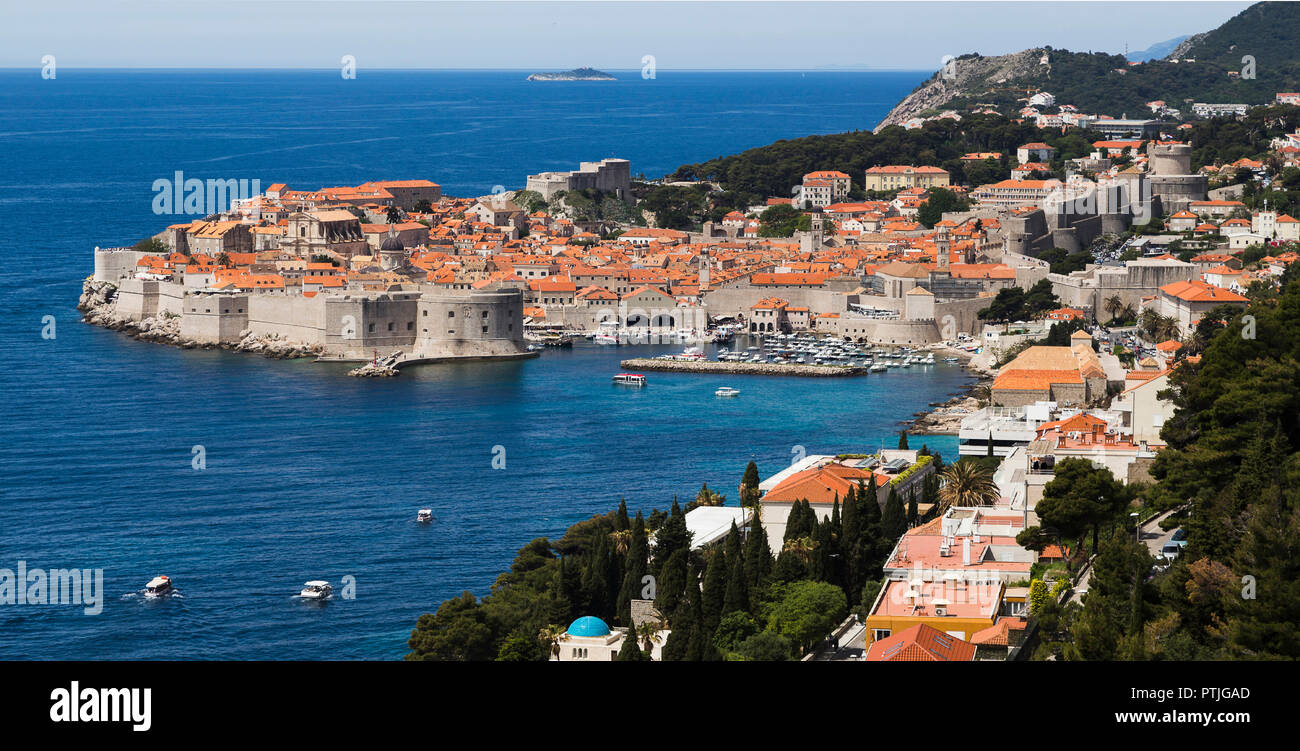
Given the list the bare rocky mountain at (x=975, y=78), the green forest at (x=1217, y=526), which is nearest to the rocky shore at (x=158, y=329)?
the green forest at (x=1217, y=526)

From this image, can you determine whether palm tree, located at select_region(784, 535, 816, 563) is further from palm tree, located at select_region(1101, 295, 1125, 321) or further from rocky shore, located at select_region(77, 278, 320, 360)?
rocky shore, located at select_region(77, 278, 320, 360)

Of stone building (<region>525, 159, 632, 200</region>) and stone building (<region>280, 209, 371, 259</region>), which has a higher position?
stone building (<region>525, 159, 632, 200</region>)

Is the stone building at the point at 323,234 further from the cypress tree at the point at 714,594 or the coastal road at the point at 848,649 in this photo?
the coastal road at the point at 848,649

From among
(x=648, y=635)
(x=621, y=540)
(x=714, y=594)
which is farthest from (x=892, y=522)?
(x=648, y=635)

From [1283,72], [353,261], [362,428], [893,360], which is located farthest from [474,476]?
[1283,72]

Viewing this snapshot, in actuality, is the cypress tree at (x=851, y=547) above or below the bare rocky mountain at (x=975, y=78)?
below

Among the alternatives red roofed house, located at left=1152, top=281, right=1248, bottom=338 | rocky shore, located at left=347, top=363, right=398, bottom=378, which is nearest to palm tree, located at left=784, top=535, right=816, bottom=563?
red roofed house, located at left=1152, top=281, right=1248, bottom=338
